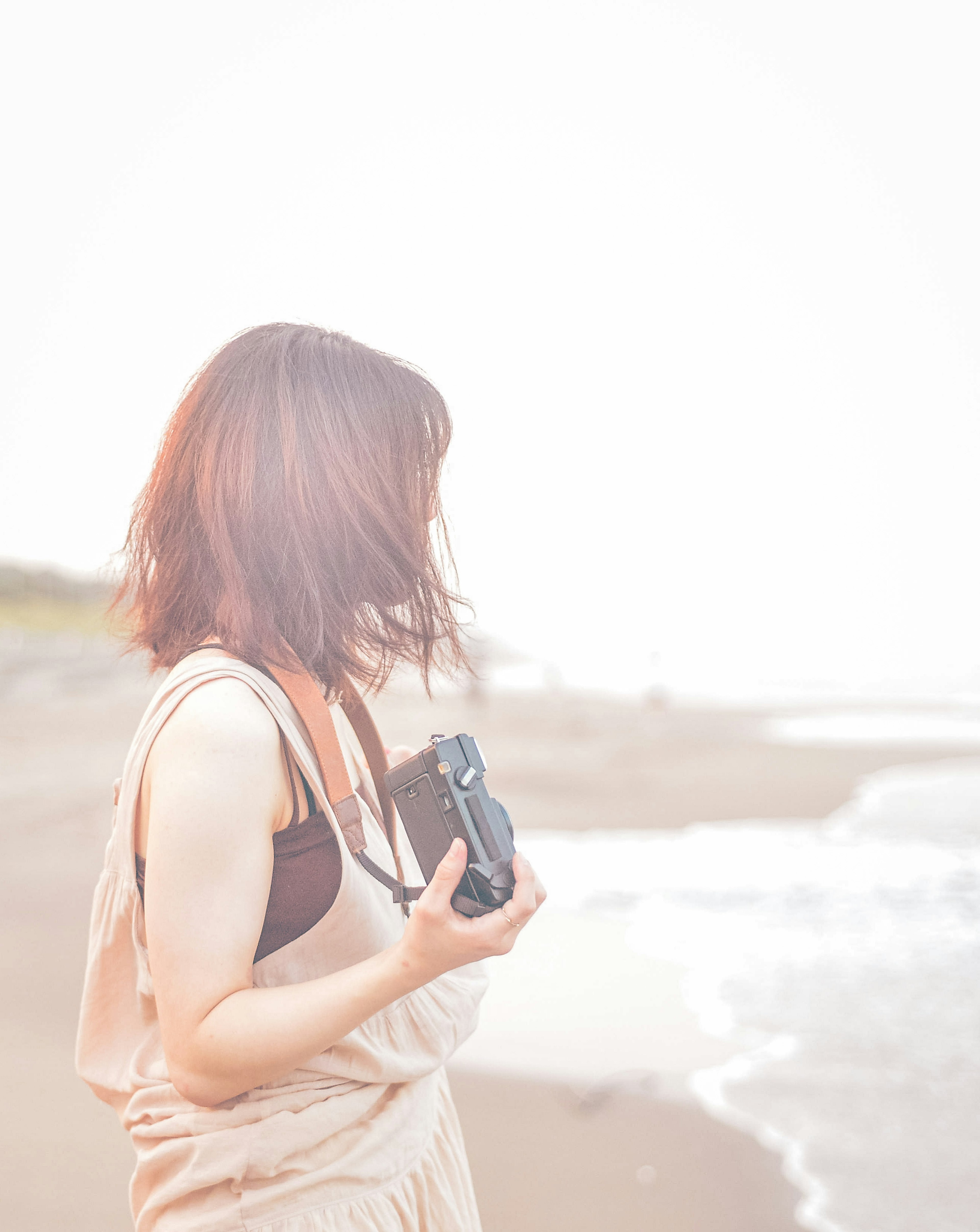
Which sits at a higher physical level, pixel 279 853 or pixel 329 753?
pixel 329 753

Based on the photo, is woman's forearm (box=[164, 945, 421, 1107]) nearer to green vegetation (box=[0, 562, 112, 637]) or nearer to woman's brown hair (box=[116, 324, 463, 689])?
woman's brown hair (box=[116, 324, 463, 689])

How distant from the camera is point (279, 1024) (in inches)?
40.9

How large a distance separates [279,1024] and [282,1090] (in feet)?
0.58

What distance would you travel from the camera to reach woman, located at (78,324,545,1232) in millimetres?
1040

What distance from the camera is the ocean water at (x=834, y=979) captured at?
10.3 ft

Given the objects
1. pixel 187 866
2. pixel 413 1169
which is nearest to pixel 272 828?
pixel 187 866

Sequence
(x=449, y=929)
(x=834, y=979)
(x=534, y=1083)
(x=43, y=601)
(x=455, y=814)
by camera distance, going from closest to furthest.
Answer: (x=449, y=929)
(x=455, y=814)
(x=534, y=1083)
(x=834, y=979)
(x=43, y=601)

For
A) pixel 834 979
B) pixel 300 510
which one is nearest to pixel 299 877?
pixel 300 510

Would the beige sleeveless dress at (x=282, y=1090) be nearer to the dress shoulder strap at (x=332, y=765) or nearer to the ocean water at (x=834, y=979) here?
the dress shoulder strap at (x=332, y=765)

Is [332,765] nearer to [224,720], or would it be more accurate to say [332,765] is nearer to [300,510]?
[224,720]

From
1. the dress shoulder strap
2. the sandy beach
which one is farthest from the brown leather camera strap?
the sandy beach

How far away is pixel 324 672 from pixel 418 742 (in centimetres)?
1494

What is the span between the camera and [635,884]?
693cm

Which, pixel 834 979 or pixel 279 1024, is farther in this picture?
pixel 834 979
